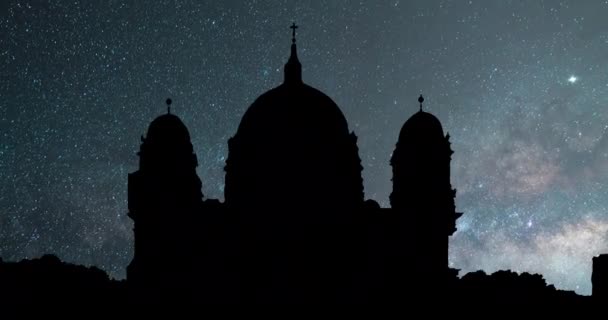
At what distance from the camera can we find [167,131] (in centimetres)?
5222

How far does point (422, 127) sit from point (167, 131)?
13.2 m

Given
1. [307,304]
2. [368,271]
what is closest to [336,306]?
[307,304]

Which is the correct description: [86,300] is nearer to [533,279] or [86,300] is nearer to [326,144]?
[326,144]

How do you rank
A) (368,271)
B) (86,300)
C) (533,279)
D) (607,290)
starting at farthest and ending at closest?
(368,271), (533,279), (86,300), (607,290)

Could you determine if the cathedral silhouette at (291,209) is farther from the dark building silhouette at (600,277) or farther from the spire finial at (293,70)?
the dark building silhouette at (600,277)

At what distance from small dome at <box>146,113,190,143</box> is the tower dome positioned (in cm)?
324

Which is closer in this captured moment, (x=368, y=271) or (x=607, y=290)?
(x=607, y=290)

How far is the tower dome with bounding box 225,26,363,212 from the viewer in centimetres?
5306

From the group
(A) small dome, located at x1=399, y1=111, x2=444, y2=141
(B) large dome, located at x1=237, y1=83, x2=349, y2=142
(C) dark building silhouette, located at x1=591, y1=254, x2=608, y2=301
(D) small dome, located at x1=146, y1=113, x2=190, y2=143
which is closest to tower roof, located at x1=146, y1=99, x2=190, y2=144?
(D) small dome, located at x1=146, y1=113, x2=190, y2=143

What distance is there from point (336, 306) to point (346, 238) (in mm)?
7430

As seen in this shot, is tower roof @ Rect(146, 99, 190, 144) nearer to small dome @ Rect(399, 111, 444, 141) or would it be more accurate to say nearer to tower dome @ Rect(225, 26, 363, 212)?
tower dome @ Rect(225, 26, 363, 212)

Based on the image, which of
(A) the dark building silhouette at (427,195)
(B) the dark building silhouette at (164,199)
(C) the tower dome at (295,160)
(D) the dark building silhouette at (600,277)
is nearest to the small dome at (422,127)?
(A) the dark building silhouette at (427,195)

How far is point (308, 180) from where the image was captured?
53188 mm

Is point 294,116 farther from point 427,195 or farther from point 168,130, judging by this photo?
point 427,195
